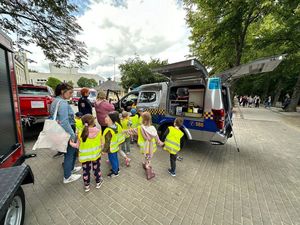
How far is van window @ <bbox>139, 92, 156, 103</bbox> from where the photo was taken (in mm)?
4707

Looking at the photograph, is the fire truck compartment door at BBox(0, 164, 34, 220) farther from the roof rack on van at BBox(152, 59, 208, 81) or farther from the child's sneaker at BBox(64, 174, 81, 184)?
the roof rack on van at BBox(152, 59, 208, 81)

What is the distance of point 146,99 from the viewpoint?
16.2 ft

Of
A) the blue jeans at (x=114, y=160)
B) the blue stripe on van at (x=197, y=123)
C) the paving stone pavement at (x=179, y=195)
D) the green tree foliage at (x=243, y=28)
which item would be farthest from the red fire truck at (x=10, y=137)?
the green tree foliage at (x=243, y=28)

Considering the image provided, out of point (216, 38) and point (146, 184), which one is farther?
point (216, 38)

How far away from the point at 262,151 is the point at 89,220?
208 inches

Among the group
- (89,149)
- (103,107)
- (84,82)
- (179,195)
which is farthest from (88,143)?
(84,82)

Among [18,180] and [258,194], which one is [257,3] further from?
[18,180]

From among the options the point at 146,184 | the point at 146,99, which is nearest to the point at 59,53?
the point at 146,99

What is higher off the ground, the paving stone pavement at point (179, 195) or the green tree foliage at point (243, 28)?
the green tree foliage at point (243, 28)

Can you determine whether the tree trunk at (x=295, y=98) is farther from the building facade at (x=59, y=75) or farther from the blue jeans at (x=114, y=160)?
the building facade at (x=59, y=75)

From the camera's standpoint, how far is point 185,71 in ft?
11.9

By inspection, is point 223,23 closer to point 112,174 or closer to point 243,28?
point 243,28

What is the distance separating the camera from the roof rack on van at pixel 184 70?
309 cm

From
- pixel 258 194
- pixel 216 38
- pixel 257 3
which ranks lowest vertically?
pixel 258 194
